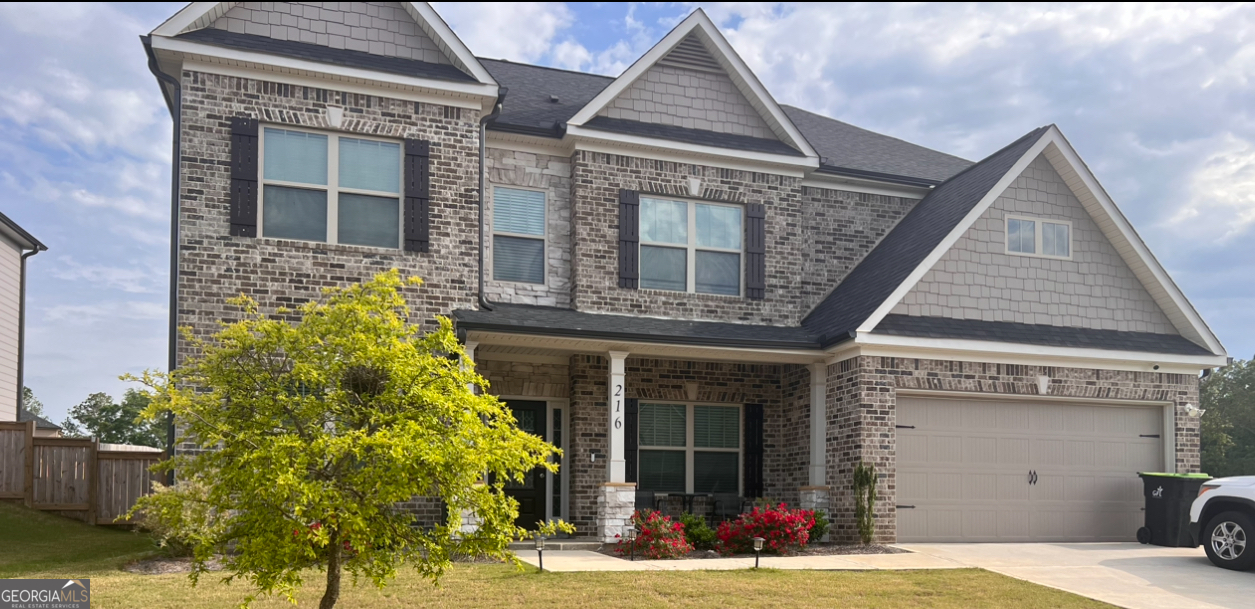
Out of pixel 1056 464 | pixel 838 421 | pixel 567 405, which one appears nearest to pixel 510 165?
pixel 567 405

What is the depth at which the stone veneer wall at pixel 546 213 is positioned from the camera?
612 inches

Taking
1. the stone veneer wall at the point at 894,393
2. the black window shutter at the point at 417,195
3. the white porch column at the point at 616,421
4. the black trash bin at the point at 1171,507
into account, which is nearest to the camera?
the black window shutter at the point at 417,195

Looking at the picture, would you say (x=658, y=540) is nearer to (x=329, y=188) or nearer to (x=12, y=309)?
(x=329, y=188)

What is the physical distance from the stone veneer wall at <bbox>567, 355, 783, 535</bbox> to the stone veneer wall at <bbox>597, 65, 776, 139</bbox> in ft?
12.4

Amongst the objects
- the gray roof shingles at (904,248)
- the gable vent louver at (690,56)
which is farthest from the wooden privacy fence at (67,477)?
the gray roof shingles at (904,248)

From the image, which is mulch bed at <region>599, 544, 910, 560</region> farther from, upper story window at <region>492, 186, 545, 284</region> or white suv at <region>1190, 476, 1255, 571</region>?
upper story window at <region>492, 186, 545, 284</region>

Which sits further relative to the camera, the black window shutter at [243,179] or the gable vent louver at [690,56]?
the gable vent louver at [690,56]

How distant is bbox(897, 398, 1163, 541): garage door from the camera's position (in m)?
15.0

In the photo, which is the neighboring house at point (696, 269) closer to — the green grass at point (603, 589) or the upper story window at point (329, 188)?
the upper story window at point (329, 188)

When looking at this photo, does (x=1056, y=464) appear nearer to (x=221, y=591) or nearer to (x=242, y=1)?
(x=221, y=591)

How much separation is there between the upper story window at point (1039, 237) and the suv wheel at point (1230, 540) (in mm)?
4783

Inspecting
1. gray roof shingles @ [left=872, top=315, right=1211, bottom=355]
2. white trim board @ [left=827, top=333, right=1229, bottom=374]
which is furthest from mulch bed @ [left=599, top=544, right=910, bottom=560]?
gray roof shingles @ [left=872, top=315, right=1211, bottom=355]

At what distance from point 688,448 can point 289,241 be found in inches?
270

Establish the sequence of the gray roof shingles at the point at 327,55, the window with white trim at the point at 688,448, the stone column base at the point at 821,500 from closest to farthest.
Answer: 1. the gray roof shingles at the point at 327,55
2. the stone column base at the point at 821,500
3. the window with white trim at the point at 688,448
